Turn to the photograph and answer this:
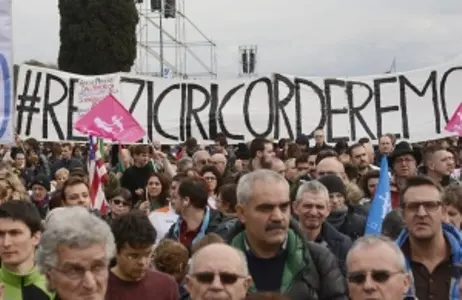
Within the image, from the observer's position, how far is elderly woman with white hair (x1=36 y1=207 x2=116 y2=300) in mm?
3363

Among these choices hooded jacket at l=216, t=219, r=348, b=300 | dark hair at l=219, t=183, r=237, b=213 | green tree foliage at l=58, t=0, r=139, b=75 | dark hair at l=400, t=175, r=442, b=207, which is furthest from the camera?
green tree foliage at l=58, t=0, r=139, b=75

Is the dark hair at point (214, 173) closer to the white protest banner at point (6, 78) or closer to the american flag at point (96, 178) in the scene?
the american flag at point (96, 178)

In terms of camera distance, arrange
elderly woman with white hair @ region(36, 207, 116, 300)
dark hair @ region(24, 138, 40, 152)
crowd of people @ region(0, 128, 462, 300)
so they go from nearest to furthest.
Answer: elderly woman with white hair @ region(36, 207, 116, 300), crowd of people @ region(0, 128, 462, 300), dark hair @ region(24, 138, 40, 152)

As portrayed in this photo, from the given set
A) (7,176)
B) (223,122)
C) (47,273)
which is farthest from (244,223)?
(223,122)

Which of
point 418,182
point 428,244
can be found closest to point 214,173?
point 418,182

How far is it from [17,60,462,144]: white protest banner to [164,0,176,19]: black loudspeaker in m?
32.2

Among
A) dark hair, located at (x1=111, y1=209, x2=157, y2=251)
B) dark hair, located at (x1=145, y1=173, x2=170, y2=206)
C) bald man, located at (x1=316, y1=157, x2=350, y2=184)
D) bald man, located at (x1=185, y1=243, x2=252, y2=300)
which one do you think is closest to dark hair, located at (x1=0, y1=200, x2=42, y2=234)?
dark hair, located at (x1=111, y1=209, x2=157, y2=251)

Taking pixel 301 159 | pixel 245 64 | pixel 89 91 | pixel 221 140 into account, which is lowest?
pixel 301 159

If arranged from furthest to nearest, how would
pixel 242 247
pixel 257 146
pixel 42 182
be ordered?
pixel 42 182, pixel 257 146, pixel 242 247

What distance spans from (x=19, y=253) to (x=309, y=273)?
1471mm

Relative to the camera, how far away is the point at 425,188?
490 cm

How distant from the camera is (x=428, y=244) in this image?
468 cm

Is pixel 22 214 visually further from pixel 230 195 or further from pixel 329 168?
pixel 329 168

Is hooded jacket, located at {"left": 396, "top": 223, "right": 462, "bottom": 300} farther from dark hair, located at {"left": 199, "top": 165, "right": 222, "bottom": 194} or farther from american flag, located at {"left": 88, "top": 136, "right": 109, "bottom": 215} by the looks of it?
american flag, located at {"left": 88, "top": 136, "right": 109, "bottom": 215}
